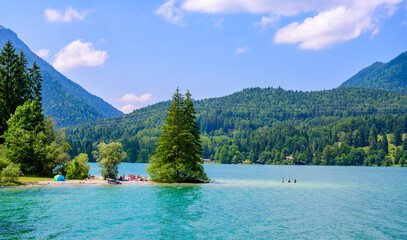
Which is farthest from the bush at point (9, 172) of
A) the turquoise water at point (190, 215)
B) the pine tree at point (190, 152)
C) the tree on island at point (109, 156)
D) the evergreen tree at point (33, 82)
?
the evergreen tree at point (33, 82)

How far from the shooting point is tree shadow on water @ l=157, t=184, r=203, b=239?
34344mm

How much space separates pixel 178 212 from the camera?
147 ft

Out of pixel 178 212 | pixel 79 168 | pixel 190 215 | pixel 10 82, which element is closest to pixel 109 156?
pixel 79 168

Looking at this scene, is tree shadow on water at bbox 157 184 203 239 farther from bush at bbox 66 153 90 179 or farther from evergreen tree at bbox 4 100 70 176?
evergreen tree at bbox 4 100 70 176

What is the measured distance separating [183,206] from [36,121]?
50.2 metres

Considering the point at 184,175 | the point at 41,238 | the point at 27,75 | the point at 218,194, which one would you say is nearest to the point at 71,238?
the point at 41,238

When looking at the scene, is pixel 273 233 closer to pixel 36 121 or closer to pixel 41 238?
pixel 41 238

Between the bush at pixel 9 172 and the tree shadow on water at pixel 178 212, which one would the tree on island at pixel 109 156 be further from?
the bush at pixel 9 172

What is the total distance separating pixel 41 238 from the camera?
30156mm

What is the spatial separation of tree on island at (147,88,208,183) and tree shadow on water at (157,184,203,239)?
37.8ft

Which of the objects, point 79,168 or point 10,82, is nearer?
point 79,168

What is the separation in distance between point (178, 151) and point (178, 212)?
35.9 meters

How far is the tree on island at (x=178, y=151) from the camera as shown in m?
79.3

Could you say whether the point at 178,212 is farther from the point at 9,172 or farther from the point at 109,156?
the point at 109,156
